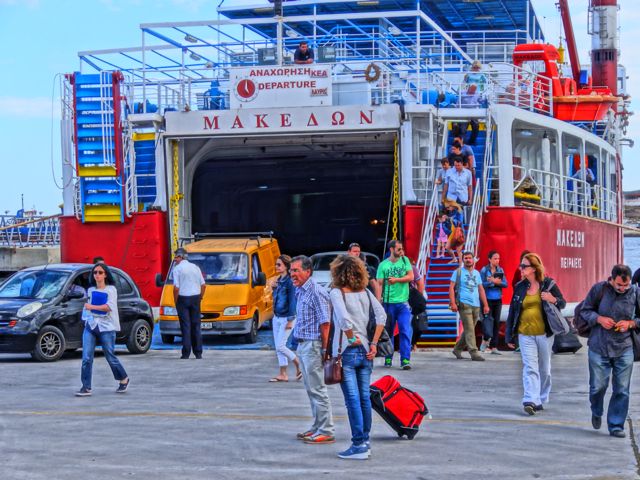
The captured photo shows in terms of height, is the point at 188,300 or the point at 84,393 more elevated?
the point at 188,300

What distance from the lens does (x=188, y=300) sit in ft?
61.5

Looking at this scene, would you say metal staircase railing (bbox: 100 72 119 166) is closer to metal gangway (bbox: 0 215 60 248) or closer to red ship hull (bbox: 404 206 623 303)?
red ship hull (bbox: 404 206 623 303)

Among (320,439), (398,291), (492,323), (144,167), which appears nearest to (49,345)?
(398,291)

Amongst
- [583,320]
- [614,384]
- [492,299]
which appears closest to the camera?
[614,384]

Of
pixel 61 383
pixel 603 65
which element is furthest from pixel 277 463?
pixel 603 65

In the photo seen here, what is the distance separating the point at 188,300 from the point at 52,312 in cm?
210

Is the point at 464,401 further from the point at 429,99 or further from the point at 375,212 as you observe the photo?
the point at 375,212

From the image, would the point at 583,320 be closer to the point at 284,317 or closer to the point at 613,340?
the point at 613,340

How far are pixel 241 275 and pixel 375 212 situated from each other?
71.9ft

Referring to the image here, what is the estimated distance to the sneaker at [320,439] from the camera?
10.3 meters

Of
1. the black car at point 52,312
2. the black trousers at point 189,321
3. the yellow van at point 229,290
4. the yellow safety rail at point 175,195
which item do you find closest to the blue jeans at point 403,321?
the black trousers at point 189,321

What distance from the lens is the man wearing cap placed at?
61.5 ft

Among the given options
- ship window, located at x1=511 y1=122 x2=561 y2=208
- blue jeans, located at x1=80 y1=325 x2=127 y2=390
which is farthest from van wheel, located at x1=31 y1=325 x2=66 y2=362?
ship window, located at x1=511 y1=122 x2=561 y2=208

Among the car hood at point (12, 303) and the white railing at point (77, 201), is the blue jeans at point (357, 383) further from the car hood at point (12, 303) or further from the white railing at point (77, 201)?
the white railing at point (77, 201)
